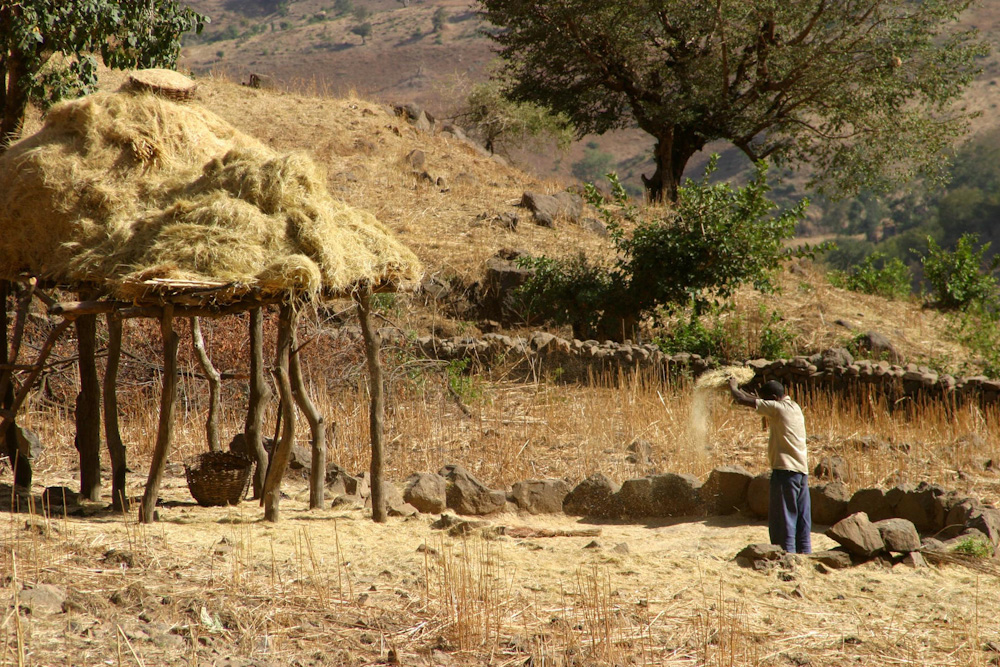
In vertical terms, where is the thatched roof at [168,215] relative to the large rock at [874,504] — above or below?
above

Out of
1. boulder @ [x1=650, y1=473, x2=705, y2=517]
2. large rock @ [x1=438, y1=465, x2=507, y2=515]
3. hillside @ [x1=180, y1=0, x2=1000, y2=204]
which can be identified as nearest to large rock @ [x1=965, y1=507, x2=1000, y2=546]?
boulder @ [x1=650, y1=473, x2=705, y2=517]

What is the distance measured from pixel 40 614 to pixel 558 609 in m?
2.35

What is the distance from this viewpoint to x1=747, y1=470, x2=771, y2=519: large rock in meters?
6.82

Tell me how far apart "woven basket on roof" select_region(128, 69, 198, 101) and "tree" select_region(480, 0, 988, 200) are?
13.4 meters

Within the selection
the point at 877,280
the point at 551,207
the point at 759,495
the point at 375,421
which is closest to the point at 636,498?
the point at 759,495

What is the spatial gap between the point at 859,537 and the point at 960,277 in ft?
42.1

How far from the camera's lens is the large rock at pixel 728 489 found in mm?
7020

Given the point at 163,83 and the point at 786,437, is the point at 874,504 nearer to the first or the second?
the point at 786,437

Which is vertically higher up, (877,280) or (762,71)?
(762,71)

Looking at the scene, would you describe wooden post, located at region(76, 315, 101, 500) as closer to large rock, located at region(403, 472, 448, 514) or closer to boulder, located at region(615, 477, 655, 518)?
large rock, located at region(403, 472, 448, 514)

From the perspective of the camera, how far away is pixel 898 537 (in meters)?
5.45

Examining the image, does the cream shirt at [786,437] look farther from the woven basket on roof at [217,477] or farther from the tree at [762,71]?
the tree at [762,71]

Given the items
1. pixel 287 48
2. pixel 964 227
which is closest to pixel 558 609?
pixel 964 227

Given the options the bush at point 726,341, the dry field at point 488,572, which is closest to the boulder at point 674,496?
the dry field at point 488,572
